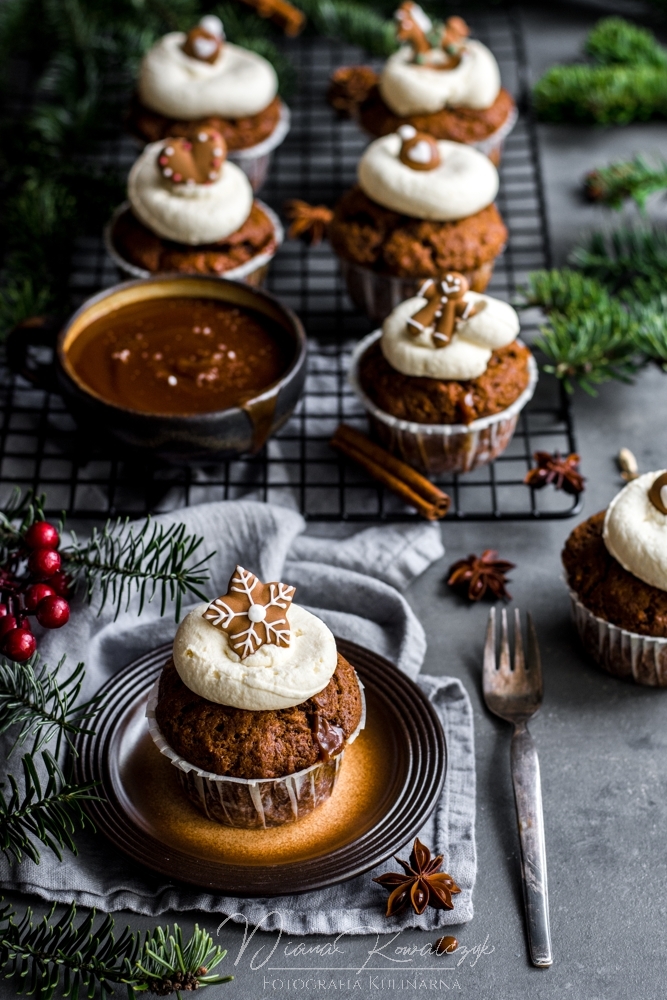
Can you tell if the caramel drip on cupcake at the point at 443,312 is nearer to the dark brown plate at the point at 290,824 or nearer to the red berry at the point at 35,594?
the dark brown plate at the point at 290,824

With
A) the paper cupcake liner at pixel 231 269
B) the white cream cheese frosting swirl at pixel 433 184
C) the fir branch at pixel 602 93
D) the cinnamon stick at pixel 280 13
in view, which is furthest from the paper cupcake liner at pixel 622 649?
the cinnamon stick at pixel 280 13

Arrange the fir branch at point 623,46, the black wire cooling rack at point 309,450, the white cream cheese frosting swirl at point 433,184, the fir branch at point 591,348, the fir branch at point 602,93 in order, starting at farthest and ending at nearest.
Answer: the fir branch at point 623,46 < the fir branch at point 602,93 < the white cream cheese frosting swirl at point 433,184 < the fir branch at point 591,348 < the black wire cooling rack at point 309,450

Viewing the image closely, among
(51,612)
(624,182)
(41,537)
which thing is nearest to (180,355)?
(41,537)

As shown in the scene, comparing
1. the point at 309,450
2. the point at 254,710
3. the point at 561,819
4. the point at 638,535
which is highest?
the point at 638,535

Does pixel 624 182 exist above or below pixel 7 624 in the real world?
above

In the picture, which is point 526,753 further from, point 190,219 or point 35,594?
point 190,219

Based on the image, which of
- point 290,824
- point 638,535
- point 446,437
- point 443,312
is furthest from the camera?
point 446,437
